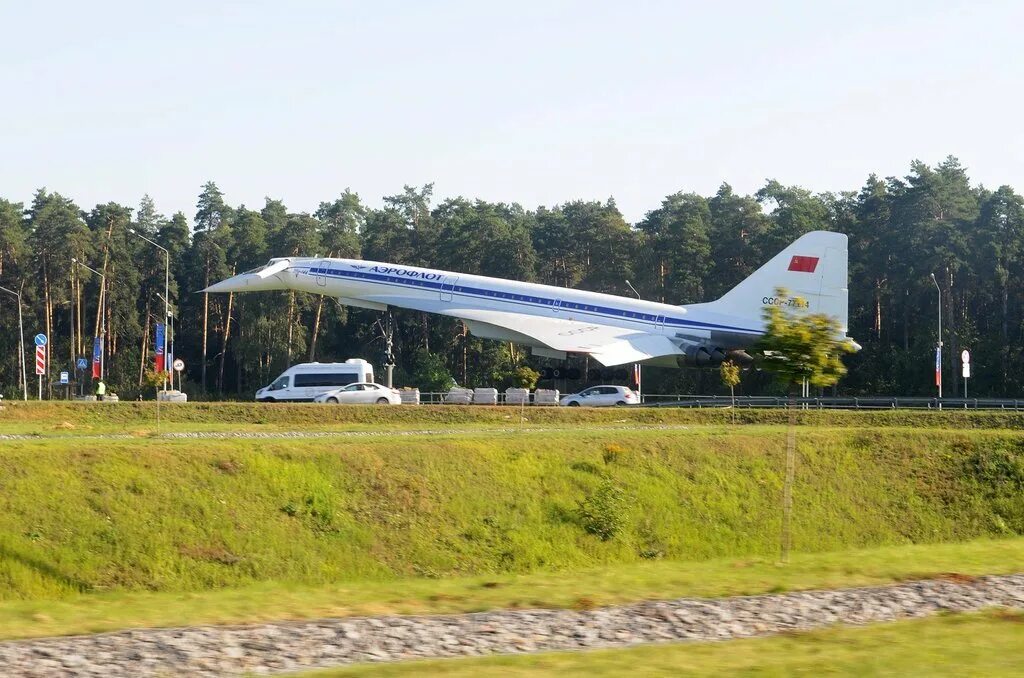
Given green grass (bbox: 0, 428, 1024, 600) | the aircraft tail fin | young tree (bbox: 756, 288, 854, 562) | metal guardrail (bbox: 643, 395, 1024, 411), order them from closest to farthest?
young tree (bbox: 756, 288, 854, 562) < green grass (bbox: 0, 428, 1024, 600) < the aircraft tail fin < metal guardrail (bbox: 643, 395, 1024, 411)

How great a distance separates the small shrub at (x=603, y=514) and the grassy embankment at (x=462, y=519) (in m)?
0.28

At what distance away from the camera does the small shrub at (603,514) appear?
29.9 meters

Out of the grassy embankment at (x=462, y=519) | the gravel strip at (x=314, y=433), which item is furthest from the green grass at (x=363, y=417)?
the grassy embankment at (x=462, y=519)

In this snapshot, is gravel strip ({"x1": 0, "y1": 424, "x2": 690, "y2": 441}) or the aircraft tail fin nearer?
gravel strip ({"x1": 0, "y1": 424, "x2": 690, "y2": 441})

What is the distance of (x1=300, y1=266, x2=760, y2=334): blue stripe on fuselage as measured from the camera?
55969 mm

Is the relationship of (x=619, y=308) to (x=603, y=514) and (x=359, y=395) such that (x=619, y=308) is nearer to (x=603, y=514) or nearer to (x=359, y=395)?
(x=359, y=395)

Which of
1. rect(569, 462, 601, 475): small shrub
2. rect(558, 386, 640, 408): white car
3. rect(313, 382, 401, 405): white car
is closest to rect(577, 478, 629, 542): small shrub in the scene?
rect(569, 462, 601, 475): small shrub

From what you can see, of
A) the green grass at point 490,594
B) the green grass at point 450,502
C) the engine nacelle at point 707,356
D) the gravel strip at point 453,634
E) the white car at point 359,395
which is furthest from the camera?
the white car at point 359,395

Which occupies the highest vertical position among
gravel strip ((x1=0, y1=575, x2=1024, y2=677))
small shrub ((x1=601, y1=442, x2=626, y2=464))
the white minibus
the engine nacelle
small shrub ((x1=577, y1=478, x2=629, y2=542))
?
the engine nacelle

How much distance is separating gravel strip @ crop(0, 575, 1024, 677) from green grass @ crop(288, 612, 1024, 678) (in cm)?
59

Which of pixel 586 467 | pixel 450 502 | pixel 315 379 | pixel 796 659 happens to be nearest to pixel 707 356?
pixel 315 379

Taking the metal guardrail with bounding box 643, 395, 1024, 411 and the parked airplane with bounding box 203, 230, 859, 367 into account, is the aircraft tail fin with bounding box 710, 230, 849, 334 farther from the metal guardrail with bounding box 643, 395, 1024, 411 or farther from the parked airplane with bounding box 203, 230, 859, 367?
the metal guardrail with bounding box 643, 395, 1024, 411

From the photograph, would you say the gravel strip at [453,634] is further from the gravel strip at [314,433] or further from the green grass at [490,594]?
the gravel strip at [314,433]

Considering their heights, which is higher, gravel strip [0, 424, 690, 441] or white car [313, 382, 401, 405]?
white car [313, 382, 401, 405]
